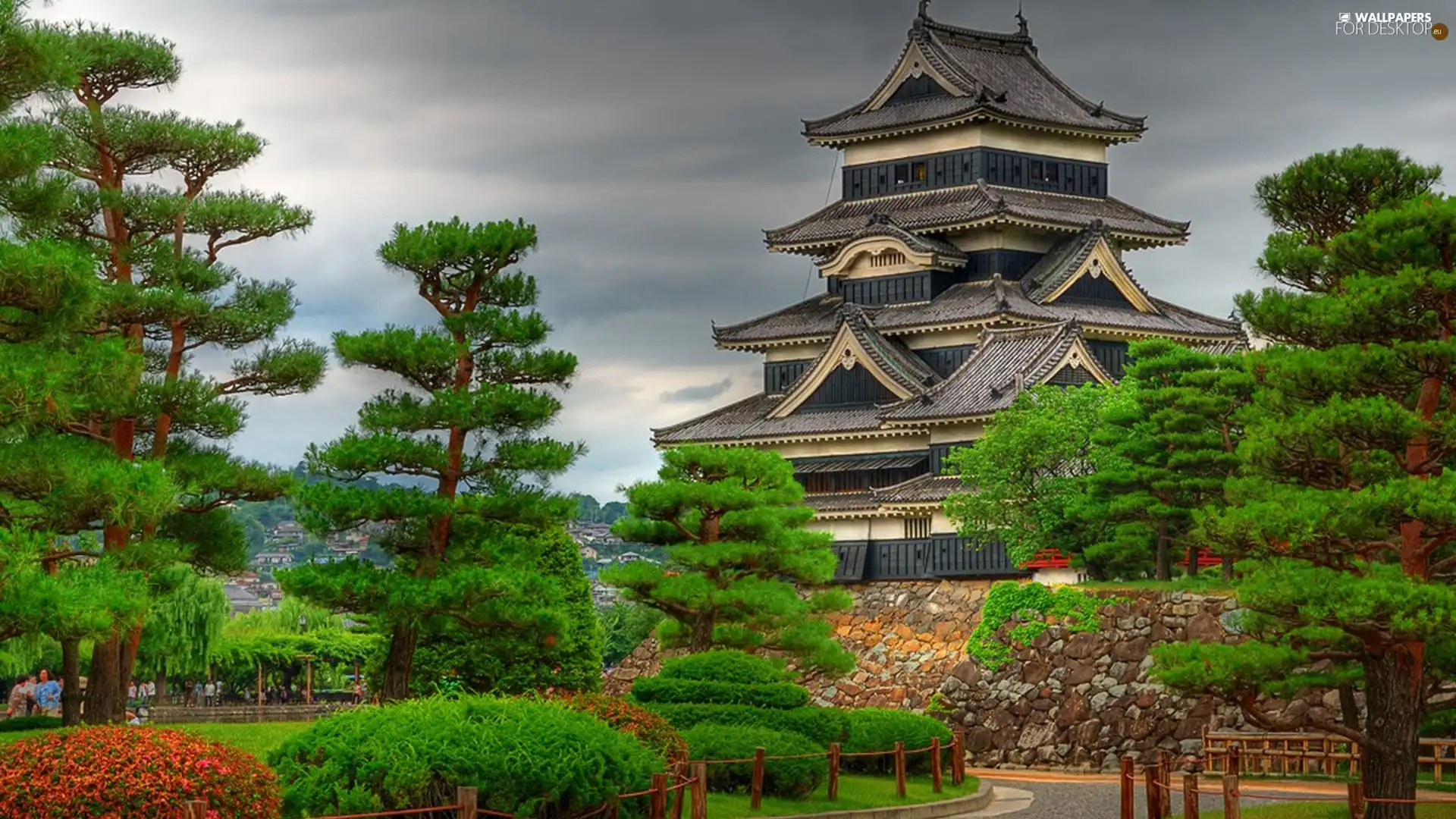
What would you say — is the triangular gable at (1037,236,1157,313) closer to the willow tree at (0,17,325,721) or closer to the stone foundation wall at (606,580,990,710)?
the stone foundation wall at (606,580,990,710)

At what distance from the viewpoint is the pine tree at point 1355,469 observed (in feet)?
81.1

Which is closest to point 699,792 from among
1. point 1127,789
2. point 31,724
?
point 1127,789

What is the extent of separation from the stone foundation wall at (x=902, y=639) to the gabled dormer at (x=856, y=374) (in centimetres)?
601

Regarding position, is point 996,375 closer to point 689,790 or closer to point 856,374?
point 856,374

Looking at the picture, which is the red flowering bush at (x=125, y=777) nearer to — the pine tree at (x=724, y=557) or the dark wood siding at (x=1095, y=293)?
the pine tree at (x=724, y=557)

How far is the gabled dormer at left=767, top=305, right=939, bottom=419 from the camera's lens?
57156mm

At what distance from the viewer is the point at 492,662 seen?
140 feet

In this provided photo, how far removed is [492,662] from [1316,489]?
21.1 meters

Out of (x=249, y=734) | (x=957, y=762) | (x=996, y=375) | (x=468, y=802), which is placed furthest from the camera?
(x=996, y=375)

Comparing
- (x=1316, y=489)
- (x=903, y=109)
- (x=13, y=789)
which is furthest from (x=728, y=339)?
(x=13, y=789)

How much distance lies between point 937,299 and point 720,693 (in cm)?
3046

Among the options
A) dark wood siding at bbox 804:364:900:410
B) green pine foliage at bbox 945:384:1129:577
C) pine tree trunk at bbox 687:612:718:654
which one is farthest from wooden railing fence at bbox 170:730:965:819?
dark wood siding at bbox 804:364:900:410

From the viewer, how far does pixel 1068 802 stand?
33812mm

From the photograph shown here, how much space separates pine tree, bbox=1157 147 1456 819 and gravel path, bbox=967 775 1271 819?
508cm
